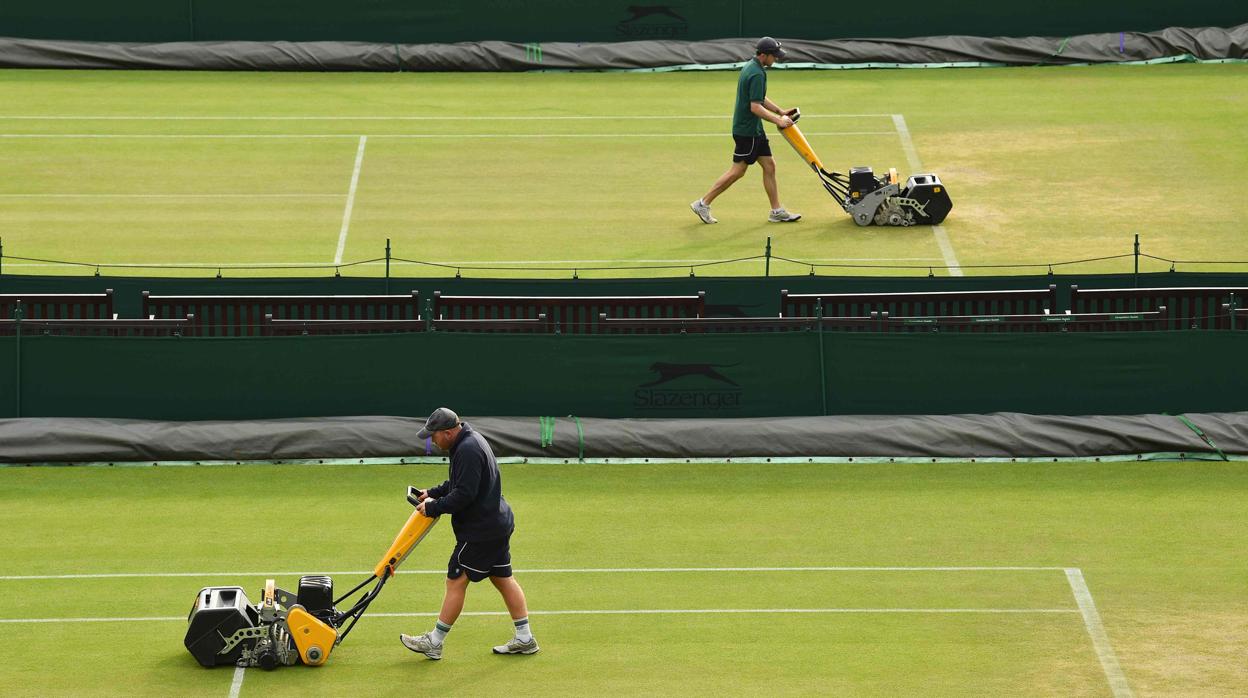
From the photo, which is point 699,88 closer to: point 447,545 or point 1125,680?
point 447,545

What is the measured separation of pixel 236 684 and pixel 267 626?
458mm

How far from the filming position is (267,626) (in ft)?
44.9

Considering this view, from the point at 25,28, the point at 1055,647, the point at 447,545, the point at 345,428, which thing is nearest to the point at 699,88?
the point at 25,28

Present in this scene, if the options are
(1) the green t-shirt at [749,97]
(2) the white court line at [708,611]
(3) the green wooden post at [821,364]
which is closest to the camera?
(2) the white court line at [708,611]

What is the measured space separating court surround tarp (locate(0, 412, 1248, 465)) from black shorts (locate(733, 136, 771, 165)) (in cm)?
556

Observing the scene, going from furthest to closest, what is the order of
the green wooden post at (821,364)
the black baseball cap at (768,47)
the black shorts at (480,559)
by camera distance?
the black baseball cap at (768,47), the green wooden post at (821,364), the black shorts at (480,559)

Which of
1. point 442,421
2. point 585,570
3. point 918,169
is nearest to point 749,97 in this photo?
point 918,169

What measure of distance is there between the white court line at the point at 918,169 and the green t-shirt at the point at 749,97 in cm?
275

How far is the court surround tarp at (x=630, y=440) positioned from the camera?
1870 centimetres

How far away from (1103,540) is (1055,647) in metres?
2.59

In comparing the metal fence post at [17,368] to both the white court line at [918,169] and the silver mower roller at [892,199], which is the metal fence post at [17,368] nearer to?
the silver mower roller at [892,199]

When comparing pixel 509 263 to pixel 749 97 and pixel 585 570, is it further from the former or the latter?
pixel 585 570

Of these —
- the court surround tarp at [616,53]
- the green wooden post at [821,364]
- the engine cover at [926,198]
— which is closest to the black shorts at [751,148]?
the engine cover at [926,198]

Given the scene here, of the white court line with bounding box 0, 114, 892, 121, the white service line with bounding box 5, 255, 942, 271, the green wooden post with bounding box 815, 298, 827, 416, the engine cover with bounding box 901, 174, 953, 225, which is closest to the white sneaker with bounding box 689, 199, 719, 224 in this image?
the white service line with bounding box 5, 255, 942, 271
